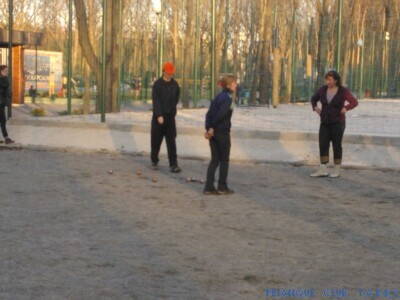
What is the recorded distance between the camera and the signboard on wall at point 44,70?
4184cm

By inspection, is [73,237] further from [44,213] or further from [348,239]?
[348,239]

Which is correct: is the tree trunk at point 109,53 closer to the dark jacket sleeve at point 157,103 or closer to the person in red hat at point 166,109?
the person in red hat at point 166,109

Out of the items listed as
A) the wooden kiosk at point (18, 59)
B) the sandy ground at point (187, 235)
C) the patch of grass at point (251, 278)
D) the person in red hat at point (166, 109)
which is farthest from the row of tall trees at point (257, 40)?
the patch of grass at point (251, 278)

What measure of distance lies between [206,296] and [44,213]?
11.3 feet

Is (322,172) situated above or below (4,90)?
below

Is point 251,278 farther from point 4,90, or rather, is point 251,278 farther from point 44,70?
point 44,70

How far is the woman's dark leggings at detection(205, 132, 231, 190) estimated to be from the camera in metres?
9.36

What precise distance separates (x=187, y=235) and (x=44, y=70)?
3825 cm

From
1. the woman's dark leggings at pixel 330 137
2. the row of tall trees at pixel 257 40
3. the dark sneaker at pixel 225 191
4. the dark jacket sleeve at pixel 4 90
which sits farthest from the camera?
the row of tall trees at pixel 257 40

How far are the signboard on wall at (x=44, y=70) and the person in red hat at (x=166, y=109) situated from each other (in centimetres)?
2951

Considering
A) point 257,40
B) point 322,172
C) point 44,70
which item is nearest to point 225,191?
point 322,172

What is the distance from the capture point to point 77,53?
214ft

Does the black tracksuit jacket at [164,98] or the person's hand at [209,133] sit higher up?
the black tracksuit jacket at [164,98]

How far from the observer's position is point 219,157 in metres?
9.46
